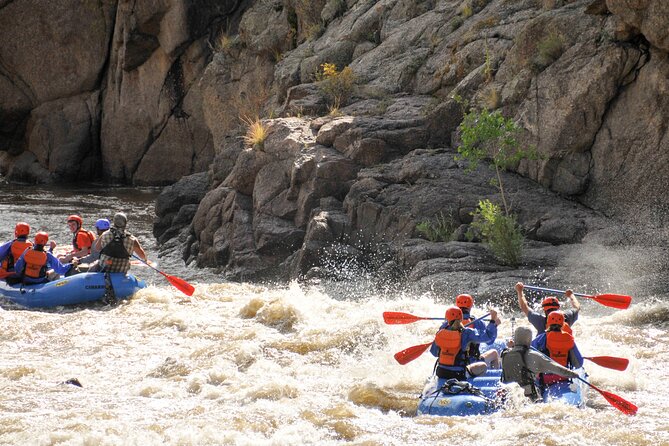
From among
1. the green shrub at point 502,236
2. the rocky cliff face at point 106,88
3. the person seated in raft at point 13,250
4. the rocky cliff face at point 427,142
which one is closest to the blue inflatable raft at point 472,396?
the rocky cliff face at point 427,142

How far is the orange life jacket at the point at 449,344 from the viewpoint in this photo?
8.61m

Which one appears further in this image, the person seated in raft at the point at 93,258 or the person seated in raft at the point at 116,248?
the person seated in raft at the point at 93,258

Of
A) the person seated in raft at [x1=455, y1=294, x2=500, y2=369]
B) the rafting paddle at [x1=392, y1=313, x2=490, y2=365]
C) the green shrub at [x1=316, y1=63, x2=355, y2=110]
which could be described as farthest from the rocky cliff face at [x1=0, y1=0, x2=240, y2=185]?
the rafting paddle at [x1=392, y1=313, x2=490, y2=365]

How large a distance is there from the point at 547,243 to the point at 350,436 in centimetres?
654

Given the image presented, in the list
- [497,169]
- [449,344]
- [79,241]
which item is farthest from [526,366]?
[79,241]

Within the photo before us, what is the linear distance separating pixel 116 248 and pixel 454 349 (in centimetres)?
677

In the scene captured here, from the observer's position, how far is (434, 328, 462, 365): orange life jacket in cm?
861

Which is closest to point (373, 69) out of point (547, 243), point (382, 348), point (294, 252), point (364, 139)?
point (364, 139)

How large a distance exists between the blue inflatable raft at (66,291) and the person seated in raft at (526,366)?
718cm

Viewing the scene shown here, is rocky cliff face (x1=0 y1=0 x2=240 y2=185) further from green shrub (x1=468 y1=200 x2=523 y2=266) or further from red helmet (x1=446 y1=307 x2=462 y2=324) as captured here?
red helmet (x1=446 y1=307 x2=462 y2=324)

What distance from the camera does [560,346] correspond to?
27.7ft

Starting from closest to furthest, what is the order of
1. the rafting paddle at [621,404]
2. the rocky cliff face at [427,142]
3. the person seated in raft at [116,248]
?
the rafting paddle at [621,404], the rocky cliff face at [427,142], the person seated in raft at [116,248]

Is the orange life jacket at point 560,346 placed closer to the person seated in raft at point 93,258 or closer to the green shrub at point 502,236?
the green shrub at point 502,236

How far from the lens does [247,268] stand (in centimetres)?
1538
